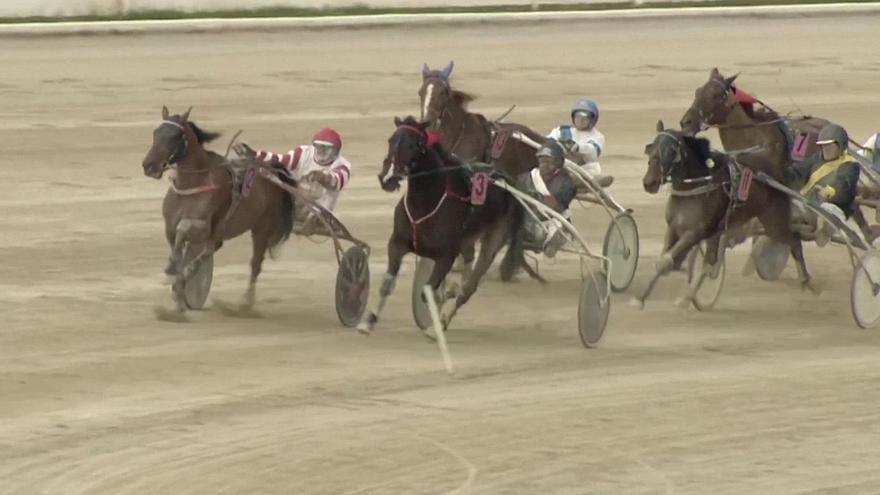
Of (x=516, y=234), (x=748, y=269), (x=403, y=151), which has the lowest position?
(x=748, y=269)

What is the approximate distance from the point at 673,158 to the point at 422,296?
4.80 ft

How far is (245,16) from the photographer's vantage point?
65.6 ft

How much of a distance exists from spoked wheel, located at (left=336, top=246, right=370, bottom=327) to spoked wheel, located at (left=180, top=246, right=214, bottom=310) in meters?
0.63

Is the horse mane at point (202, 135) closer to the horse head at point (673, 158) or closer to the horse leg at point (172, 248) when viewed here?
the horse leg at point (172, 248)

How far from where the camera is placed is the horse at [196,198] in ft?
33.5

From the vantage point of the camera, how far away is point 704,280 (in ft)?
38.2

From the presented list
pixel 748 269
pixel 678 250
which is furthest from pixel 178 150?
pixel 748 269

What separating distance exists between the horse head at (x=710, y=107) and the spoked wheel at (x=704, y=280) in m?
0.73

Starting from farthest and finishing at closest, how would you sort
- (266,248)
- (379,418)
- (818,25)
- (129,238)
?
(818,25) → (129,238) → (266,248) → (379,418)

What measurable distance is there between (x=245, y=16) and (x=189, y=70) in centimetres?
203

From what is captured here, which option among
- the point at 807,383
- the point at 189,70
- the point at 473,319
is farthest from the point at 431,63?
the point at 807,383

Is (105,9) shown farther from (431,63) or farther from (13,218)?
(13,218)

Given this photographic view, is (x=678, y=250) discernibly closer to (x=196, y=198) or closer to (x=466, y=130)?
(x=466, y=130)

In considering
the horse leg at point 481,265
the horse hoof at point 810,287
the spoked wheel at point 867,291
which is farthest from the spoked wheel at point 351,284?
the horse hoof at point 810,287
